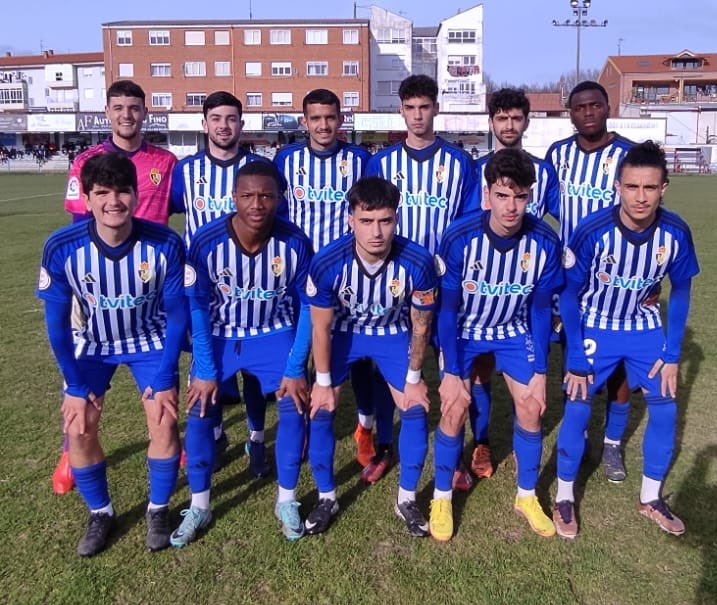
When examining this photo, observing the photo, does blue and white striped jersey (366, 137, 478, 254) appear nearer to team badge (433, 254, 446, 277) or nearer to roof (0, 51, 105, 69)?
team badge (433, 254, 446, 277)

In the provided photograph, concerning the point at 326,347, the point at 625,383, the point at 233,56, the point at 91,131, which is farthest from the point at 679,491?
the point at 233,56

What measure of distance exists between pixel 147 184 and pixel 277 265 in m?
1.27

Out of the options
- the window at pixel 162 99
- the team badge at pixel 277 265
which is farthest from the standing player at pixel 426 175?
the window at pixel 162 99

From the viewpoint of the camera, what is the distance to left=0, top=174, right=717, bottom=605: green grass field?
285 cm

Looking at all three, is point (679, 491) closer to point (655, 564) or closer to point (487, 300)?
point (655, 564)

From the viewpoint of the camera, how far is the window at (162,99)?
5316cm

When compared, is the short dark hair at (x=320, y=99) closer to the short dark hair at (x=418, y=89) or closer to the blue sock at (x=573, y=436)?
the short dark hair at (x=418, y=89)

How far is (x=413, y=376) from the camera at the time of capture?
3305 millimetres

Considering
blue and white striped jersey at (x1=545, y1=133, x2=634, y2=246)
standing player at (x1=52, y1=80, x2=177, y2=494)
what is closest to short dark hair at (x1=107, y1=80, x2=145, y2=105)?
standing player at (x1=52, y1=80, x2=177, y2=494)

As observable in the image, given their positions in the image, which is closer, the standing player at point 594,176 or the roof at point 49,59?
the standing player at point 594,176

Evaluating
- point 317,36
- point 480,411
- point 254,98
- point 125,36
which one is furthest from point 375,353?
point 125,36

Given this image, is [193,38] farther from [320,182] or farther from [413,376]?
[413,376]

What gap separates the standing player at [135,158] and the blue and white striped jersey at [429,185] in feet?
4.32

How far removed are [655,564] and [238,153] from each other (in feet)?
10.2
